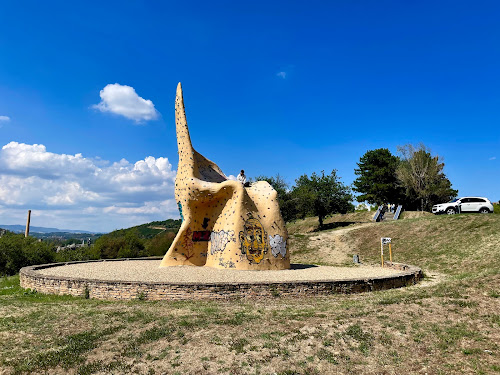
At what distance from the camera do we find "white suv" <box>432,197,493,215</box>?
2952 cm

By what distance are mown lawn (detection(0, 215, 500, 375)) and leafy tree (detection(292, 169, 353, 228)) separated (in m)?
30.2

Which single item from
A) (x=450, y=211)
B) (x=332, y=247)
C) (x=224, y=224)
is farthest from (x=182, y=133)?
(x=450, y=211)

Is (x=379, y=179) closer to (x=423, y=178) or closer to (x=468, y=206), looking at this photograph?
(x=423, y=178)

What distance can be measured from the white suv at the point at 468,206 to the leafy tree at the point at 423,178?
14476 millimetres

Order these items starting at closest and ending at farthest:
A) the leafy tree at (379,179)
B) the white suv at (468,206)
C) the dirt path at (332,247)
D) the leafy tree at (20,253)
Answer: the leafy tree at (20,253) → the dirt path at (332,247) → the white suv at (468,206) → the leafy tree at (379,179)

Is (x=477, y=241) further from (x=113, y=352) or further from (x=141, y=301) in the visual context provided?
(x=113, y=352)

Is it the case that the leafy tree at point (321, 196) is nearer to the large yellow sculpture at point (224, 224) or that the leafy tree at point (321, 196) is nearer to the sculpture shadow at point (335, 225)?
the sculpture shadow at point (335, 225)

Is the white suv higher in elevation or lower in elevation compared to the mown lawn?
higher

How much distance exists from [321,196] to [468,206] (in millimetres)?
16403

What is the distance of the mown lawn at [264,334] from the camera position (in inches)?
237

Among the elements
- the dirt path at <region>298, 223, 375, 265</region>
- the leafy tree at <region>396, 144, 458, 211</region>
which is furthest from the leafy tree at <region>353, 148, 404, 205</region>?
the dirt path at <region>298, 223, 375, 265</region>

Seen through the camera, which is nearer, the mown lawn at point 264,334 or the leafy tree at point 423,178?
the mown lawn at point 264,334

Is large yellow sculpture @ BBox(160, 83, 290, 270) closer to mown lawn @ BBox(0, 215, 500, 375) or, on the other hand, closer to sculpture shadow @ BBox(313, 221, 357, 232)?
mown lawn @ BBox(0, 215, 500, 375)

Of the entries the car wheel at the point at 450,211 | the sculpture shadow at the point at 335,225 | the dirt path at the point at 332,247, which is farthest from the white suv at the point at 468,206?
the sculpture shadow at the point at 335,225
